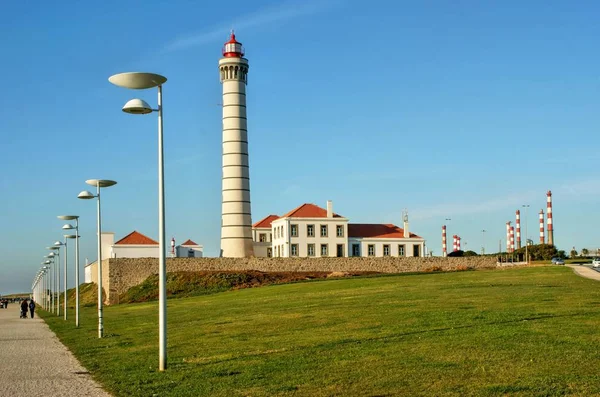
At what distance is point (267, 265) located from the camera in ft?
221

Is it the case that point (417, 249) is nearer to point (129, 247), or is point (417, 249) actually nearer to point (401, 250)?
point (401, 250)

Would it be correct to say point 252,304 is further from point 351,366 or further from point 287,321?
point 351,366

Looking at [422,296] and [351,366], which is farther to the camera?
[422,296]

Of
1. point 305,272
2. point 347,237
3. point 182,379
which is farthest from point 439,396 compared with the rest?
point 347,237

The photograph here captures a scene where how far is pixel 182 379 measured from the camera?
14492 mm

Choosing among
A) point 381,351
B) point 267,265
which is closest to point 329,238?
point 267,265

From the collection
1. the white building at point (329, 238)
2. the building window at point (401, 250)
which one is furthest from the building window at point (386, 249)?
the building window at point (401, 250)

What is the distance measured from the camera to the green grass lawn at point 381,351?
40.5 feet

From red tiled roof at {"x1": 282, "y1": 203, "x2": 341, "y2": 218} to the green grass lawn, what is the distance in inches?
1967

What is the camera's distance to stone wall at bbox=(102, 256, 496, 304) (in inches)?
2530

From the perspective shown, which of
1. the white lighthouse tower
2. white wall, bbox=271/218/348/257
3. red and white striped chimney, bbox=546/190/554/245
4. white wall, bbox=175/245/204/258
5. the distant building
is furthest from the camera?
red and white striped chimney, bbox=546/190/554/245

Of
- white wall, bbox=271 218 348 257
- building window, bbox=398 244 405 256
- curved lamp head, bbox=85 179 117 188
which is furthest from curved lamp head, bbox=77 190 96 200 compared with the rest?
building window, bbox=398 244 405 256

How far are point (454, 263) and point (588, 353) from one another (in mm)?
58866

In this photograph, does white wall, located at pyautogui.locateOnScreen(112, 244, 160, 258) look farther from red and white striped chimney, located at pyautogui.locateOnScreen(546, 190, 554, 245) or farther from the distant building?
red and white striped chimney, located at pyautogui.locateOnScreen(546, 190, 554, 245)
